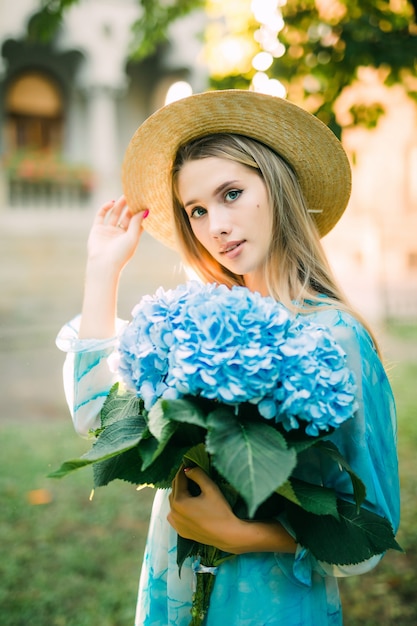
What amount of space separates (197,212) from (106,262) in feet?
1.06

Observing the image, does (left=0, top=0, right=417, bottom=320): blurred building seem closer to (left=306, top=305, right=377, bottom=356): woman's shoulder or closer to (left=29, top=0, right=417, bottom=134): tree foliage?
(left=29, top=0, right=417, bottom=134): tree foliage

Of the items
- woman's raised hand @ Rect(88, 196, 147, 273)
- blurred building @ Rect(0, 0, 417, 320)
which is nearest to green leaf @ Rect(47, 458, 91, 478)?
woman's raised hand @ Rect(88, 196, 147, 273)

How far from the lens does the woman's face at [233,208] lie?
1.61 metres

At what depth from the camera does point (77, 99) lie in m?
10.5

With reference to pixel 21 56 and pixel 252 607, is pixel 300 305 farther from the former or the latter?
pixel 21 56

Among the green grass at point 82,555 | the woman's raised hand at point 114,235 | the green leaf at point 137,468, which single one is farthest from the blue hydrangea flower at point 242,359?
the green grass at point 82,555

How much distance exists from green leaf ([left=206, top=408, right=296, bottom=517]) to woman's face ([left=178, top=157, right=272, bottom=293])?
627 mm

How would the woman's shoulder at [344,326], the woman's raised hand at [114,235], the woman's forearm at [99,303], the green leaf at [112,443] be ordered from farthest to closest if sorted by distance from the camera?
the woman's raised hand at [114,235]
the woman's forearm at [99,303]
the woman's shoulder at [344,326]
the green leaf at [112,443]

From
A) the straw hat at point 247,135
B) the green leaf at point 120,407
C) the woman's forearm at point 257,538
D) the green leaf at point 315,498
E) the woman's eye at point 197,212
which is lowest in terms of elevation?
the woman's forearm at point 257,538

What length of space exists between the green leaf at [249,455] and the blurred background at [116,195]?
865mm

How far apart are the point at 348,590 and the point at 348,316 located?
2.54 meters

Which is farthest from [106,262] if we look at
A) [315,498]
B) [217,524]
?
[315,498]

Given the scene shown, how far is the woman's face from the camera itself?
161cm

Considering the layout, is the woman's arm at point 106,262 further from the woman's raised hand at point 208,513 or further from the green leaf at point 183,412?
the green leaf at point 183,412
